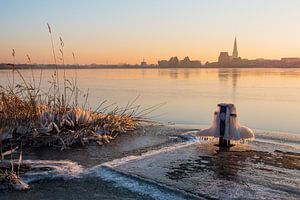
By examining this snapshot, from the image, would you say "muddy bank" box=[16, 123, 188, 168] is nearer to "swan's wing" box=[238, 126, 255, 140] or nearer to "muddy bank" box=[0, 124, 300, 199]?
"muddy bank" box=[0, 124, 300, 199]

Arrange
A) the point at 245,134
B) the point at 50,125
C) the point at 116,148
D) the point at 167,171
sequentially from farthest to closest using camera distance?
the point at 50,125
the point at 116,148
the point at 245,134
the point at 167,171

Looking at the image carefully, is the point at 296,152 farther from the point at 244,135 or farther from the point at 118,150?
the point at 118,150

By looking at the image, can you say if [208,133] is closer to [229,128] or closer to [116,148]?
[229,128]

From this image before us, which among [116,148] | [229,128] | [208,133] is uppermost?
[229,128]

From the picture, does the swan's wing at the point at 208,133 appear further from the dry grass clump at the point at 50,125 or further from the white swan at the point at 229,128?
the dry grass clump at the point at 50,125

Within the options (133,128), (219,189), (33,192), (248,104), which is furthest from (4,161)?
(248,104)

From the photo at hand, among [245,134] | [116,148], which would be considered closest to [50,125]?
[116,148]

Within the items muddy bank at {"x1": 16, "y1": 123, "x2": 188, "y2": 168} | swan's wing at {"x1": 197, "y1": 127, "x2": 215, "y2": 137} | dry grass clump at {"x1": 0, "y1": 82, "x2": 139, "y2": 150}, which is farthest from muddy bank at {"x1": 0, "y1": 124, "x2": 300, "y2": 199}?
dry grass clump at {"x1": 0, "y1": 82, "x2": 139, "y2": 150}

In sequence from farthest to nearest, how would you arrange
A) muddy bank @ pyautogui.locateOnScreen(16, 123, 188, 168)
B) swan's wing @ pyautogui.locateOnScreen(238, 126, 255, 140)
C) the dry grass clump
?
the dry grass clump < swan's wing @ pyautogui.locateOnScreen(238, 126, 255, 140) < muddy bank @ pyautogui.locateOnScreen(16, 123, 188, 168)

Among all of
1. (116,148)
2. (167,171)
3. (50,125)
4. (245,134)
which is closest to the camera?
(167,171)

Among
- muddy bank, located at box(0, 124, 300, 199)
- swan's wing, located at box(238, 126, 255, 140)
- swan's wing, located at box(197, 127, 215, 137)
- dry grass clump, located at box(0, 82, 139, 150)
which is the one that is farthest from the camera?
dry grass clump, located at box(0, 82, 139, 150)

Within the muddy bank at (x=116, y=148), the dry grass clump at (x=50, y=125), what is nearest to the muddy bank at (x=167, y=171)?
the muddy bank at (x=116, y=148)

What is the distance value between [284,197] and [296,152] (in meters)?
2.62

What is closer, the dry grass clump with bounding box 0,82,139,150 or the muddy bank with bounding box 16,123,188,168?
the muddy bank with bounding box 16,123,188,168
